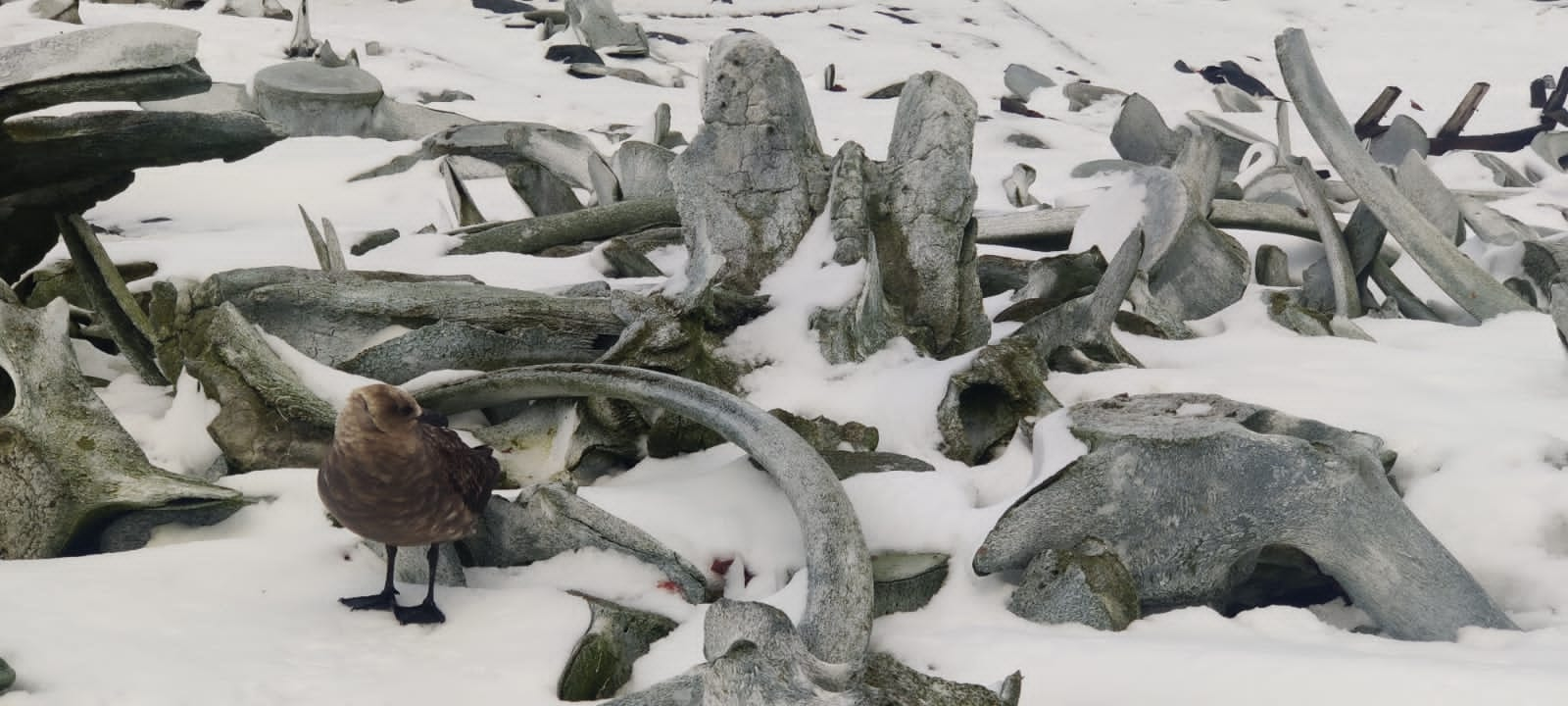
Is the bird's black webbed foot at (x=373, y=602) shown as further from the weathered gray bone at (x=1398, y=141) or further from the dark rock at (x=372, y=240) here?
the weathered gray bone at (x=1398, y=141)

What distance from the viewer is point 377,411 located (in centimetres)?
235

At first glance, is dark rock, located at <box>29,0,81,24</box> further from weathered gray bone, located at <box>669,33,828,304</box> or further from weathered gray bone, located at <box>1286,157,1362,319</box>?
weathered gray bone, located at <box>1286,157,1362,319</box>

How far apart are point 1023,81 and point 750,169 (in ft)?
32.6

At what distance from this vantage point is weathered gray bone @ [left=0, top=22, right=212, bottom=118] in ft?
9.81

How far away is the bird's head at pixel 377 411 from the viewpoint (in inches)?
92.4

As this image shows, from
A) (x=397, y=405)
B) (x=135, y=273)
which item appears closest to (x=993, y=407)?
(x=397, y=405)

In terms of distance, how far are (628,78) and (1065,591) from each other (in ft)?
33.4

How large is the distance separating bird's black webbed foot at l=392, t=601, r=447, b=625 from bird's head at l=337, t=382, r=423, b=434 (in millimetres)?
365

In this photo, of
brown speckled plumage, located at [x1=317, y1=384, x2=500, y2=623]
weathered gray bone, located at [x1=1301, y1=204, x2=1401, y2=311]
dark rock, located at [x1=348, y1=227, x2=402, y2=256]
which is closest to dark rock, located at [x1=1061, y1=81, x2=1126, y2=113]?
weathered gray bone, located at [x1=1301, y1=204, x2=1401, y2=311]

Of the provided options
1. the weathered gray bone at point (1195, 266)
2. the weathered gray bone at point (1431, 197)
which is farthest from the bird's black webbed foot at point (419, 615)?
the weathered gray bone at point (1431, 197)

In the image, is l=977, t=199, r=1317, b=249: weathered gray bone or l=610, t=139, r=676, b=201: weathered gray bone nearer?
l=977, t=199, r=1317, b=249: weathered gray bone

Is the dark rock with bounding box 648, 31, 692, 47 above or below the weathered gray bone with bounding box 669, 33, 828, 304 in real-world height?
below

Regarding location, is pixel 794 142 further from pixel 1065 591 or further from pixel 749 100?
pixel 1065 591

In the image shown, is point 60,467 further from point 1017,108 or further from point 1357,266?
point 1017,108
